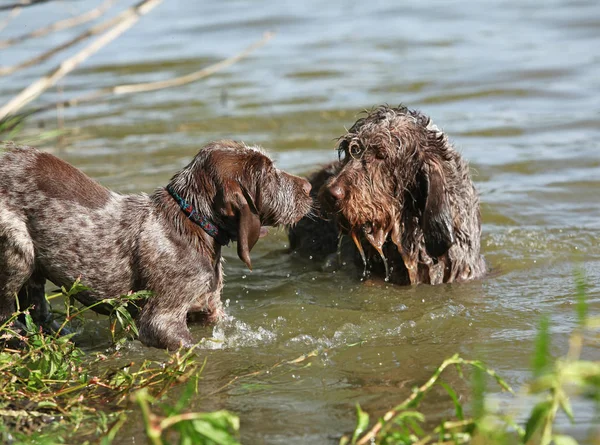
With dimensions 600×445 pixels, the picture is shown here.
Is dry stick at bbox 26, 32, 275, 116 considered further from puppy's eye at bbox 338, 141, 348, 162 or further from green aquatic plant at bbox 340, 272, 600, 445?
puppy's eye at bbox 338, 141, 348, 162

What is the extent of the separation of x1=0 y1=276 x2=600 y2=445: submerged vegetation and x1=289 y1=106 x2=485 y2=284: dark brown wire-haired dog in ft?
4.21

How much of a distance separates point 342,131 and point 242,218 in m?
5.93

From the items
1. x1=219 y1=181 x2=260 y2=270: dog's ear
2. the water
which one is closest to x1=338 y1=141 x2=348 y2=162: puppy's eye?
the water

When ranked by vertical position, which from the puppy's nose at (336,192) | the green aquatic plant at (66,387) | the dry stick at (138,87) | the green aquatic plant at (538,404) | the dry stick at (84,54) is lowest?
the green aquatic plant at (66,387)

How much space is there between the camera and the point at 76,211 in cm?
591

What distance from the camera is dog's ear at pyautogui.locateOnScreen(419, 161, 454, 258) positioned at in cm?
649

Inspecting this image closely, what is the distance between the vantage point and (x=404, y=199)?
22.0 ft

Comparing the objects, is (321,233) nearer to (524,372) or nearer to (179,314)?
(179,314)

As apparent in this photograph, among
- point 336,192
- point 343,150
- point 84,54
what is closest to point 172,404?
point 336,192

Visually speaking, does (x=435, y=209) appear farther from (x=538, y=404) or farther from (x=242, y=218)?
(x=538, y=404)

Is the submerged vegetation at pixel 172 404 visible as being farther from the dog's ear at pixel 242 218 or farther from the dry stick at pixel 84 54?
the dry stick at pixel 84 54

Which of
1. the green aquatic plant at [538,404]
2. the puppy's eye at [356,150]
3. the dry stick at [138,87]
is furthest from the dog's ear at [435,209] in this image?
the dry stick at [138,87]

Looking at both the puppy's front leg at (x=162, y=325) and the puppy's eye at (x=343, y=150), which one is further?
the puppy's eye at (x=343, y=150)

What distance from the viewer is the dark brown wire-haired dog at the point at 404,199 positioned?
6.50 metres
